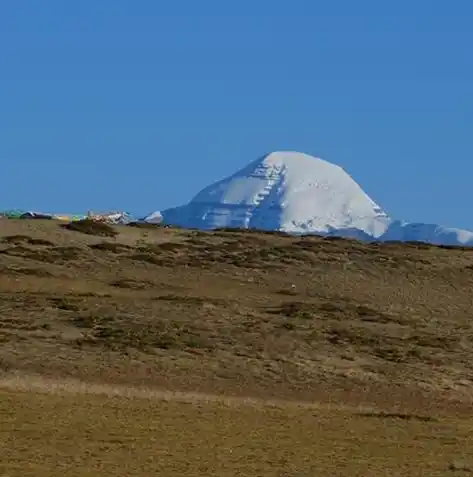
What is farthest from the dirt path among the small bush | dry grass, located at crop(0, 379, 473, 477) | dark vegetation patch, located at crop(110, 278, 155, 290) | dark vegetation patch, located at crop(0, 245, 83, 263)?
the small bush

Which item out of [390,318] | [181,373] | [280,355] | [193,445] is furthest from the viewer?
[390,318]

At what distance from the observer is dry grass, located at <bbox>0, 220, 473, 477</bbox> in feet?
62.7

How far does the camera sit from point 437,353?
35000 mm

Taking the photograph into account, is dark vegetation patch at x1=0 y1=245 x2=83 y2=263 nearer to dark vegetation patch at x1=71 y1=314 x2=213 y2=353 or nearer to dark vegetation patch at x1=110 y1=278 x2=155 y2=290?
dark vegetation patch at x1=110 y1=278 x2=155 y2=290

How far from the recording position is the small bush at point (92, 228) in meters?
52.6

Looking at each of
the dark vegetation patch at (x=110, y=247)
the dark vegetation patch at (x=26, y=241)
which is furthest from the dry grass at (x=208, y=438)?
the dark vegetation patch at (x=26, y=241)

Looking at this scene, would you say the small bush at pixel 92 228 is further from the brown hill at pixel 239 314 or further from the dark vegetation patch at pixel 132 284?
the dark vegetation patch at pixel 132 284

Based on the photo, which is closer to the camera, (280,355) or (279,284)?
(280,355)

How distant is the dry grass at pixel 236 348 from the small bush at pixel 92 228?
451 millimetres

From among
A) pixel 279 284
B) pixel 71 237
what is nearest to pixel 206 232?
pixel 71 237

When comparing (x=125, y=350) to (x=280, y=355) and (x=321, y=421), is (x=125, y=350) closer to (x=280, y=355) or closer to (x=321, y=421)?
(x=280, y=355)

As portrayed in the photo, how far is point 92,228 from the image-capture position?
176 feet

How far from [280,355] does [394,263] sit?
64.8 ft

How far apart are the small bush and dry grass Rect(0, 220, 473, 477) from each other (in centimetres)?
45
